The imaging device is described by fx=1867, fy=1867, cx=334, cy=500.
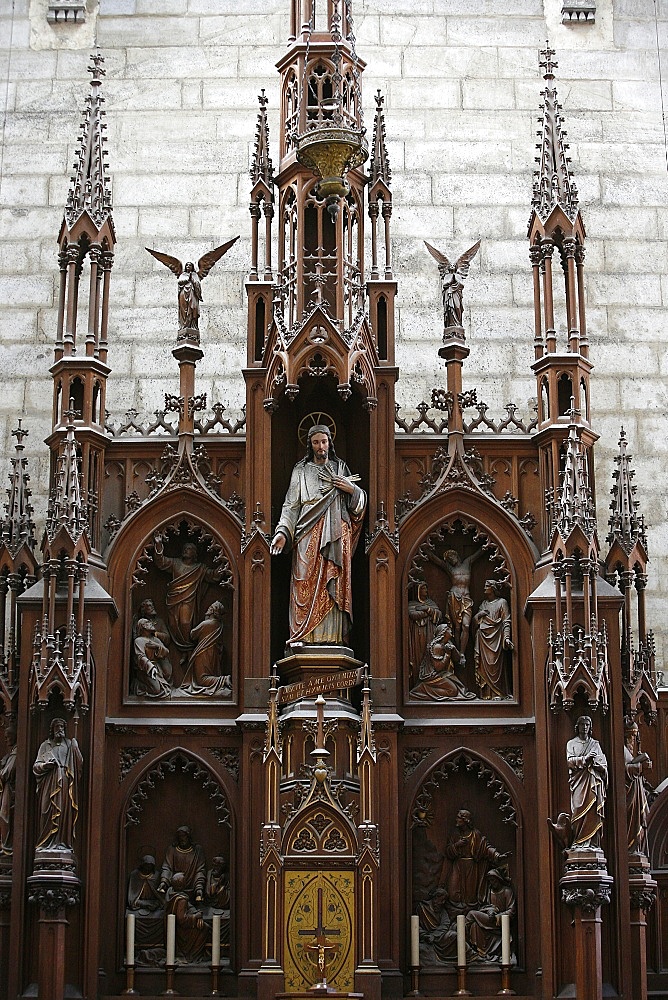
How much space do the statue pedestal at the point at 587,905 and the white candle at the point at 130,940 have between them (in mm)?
3307

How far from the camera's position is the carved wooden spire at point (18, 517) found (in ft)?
51.0

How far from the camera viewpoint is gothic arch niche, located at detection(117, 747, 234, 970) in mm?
14547

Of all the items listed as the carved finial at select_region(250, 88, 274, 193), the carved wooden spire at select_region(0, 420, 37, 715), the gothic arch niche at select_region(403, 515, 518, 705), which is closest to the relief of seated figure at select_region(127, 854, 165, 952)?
the carved wooden spire at select_region(0, 420, 37, 715)

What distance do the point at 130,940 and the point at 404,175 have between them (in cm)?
877

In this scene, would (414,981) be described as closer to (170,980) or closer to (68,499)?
(170,980)

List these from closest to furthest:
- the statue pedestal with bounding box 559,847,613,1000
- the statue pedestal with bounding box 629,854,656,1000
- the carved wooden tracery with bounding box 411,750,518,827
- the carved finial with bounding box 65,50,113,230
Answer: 1. the statue pedestal with bounding box 559,847,613,1000
2. the statue pedestal with bounding box 629,854,656,1000
3. the carved wooden tracery with bounding box 411,750,518,827
4. the carved finial with bounding box 65,50,113,230

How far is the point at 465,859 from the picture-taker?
48.3 ft

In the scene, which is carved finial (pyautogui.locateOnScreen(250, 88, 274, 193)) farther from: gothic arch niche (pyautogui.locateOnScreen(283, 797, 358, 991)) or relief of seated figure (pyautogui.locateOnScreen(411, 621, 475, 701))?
gothic arch niche (pyautogui.locateOnScreen(283, 797, 358, 991))

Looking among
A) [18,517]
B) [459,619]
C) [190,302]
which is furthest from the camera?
[190,302]

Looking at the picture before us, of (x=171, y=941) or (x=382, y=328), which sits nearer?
(x=171, y=941)

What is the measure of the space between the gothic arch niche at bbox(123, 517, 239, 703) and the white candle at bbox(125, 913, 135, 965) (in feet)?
5.74

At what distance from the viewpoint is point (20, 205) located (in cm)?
1944

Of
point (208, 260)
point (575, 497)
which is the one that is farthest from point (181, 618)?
point (575, 497)

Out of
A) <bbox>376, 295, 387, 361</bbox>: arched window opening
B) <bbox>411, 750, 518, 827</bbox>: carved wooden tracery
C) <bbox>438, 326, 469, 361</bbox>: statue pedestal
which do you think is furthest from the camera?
<bbox>438, 326, 469, 361</bbox>: statue pedestal
